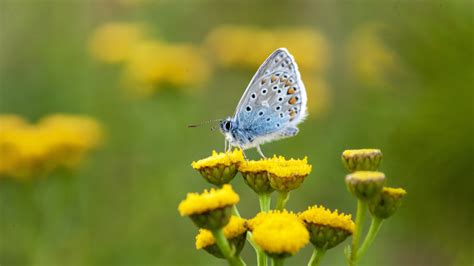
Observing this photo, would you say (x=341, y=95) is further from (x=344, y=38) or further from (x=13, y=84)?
(x=13, y=84)

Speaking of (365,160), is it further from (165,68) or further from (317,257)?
(165,68)

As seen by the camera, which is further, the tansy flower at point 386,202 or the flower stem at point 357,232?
the tansy flower at point 386,202

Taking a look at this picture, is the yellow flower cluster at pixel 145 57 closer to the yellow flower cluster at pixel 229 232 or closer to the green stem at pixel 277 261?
the yellow flower cluster at pixel 229 232

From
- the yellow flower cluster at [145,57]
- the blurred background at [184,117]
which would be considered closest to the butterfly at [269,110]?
the blurred background at [184,117]

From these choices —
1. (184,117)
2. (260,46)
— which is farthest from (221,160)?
(260,46)

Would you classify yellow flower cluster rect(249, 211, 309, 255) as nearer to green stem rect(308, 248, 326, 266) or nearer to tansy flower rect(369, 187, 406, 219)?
green stem rect(308, 248, 326, 266)

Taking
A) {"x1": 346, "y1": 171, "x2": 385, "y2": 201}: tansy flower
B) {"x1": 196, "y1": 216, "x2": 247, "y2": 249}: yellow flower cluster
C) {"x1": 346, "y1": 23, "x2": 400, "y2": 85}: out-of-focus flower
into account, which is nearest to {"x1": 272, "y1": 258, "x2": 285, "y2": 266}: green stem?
{"x1": 196, "y1": 216, "x2": 247, "y2": 249}: yellow flower cluster

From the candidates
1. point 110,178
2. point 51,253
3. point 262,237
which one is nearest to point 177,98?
point 110,178
